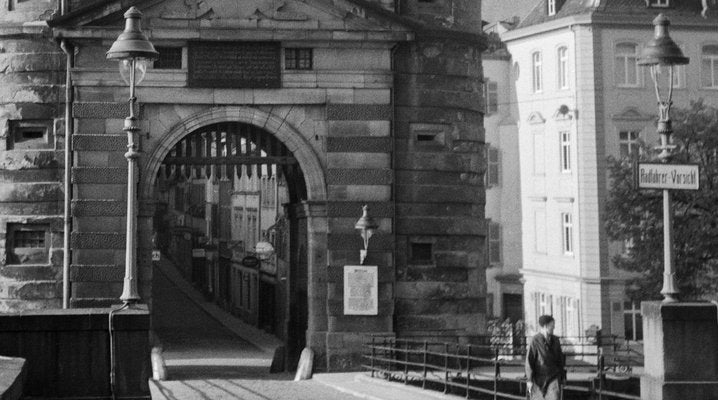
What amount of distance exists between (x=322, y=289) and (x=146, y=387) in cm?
1212

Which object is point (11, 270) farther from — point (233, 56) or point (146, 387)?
point (146, 387)

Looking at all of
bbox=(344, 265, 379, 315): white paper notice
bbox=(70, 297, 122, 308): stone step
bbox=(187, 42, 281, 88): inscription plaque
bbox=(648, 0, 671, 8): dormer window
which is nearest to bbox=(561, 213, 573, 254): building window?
bbox=(648, 0, 671, 8): dormer window

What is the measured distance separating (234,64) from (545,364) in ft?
46.0

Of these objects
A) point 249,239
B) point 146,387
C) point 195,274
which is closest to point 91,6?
point 146,387

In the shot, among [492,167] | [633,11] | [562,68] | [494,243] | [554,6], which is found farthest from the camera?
[492,167]

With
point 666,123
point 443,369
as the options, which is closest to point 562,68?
point 443,369

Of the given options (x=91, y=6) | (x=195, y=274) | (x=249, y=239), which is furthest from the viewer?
(x=195, y=274)

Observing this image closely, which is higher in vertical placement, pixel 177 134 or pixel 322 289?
pixel 177 134

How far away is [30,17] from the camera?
31.4 meters

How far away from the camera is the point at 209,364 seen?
37062mm

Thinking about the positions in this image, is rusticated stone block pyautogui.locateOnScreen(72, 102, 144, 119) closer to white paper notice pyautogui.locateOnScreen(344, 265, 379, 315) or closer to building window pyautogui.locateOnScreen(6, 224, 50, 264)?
building window pyautogui.locateOnScreen(6, 224, 50, 264)

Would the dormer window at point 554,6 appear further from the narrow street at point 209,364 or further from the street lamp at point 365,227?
the street lamp at point 365,227

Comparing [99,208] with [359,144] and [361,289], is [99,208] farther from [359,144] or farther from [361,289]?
[361,289]

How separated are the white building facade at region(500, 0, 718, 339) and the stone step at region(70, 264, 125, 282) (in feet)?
78.0
